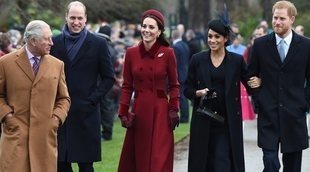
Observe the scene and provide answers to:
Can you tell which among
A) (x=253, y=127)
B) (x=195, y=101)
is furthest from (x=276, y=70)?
(x=253, y=127)

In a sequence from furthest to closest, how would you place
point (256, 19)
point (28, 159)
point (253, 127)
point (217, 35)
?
point (256, 19) → point (253, 127) → point (217, 35) → point (28, 159)

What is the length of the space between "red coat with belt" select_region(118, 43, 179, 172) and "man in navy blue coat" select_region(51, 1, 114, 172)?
357 mm

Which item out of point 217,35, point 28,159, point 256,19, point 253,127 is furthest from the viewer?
point 256,19

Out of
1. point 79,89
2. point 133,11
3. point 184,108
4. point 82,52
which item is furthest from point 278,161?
point 133,11

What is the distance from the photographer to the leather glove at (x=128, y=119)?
10633mm

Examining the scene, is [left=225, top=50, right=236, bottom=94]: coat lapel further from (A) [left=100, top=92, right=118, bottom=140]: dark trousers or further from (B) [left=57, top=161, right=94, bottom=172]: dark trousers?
(A) [left=100, top=92, right=118, bottom=140]: dark trousers

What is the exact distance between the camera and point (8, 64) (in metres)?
9.60

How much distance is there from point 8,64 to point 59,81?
0.52 metres

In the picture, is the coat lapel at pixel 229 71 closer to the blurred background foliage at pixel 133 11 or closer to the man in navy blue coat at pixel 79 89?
the man in navy blue coat at pixel 79 89

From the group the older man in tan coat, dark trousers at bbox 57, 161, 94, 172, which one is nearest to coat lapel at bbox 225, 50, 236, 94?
dark trousers at bbox 57, 161, 94, 172

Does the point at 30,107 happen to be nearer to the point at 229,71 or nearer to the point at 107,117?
the point at 229,71

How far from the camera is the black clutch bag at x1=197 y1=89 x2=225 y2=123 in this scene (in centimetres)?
1045

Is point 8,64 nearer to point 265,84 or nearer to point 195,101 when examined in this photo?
point 195,101

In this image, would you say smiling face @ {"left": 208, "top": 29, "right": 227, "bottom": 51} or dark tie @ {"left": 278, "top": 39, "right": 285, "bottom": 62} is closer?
smiling face @ {"left": 208, "top": 29, "right": 227, "bottom": 51}
